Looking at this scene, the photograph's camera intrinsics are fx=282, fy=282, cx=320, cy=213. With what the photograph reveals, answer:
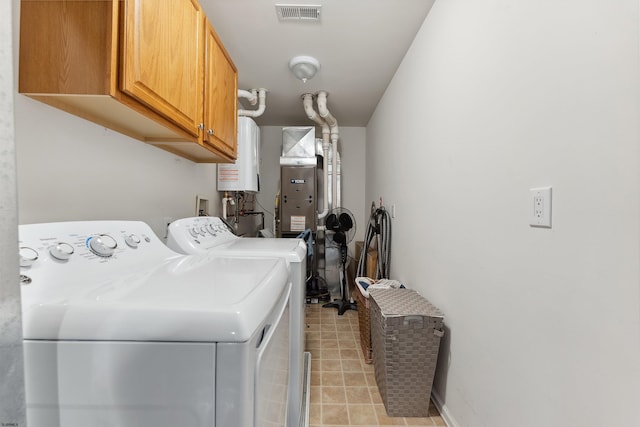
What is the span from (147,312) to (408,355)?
1360 millimetres

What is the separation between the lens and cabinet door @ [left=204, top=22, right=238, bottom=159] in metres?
1.52

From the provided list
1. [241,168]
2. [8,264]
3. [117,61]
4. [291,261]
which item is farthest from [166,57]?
[241,168]

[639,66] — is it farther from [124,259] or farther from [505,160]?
[124,259]


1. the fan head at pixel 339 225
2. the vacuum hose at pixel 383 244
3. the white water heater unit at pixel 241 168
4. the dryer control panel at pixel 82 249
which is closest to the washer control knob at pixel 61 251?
the dryer control panel at pixel 82 249

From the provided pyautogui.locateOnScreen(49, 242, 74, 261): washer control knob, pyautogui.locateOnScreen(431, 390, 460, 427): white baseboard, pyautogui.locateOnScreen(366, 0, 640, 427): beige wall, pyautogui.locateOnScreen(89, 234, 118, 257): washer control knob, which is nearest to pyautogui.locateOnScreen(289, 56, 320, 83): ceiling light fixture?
pyautogui.locateOnScreen(366, 0, 640, 427): beige wall

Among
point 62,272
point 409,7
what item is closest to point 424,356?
point 62,272

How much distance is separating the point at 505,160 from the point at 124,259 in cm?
140

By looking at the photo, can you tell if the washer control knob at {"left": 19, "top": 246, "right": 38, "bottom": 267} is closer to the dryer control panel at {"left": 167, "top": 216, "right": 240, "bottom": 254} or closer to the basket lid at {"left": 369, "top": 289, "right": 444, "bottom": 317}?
the dryer control panel at {"left": 167, "top": 216, "right": 240, "bottom": 254}

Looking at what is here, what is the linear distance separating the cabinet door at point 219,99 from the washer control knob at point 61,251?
87cm

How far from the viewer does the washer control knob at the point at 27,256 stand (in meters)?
0.69

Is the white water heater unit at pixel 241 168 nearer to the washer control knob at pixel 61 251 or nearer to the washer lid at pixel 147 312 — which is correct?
the washer control knob at pixel 61 251

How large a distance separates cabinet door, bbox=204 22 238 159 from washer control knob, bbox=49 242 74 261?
2.87 feet

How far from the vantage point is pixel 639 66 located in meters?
0.60

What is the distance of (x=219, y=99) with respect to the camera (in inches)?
66.5
